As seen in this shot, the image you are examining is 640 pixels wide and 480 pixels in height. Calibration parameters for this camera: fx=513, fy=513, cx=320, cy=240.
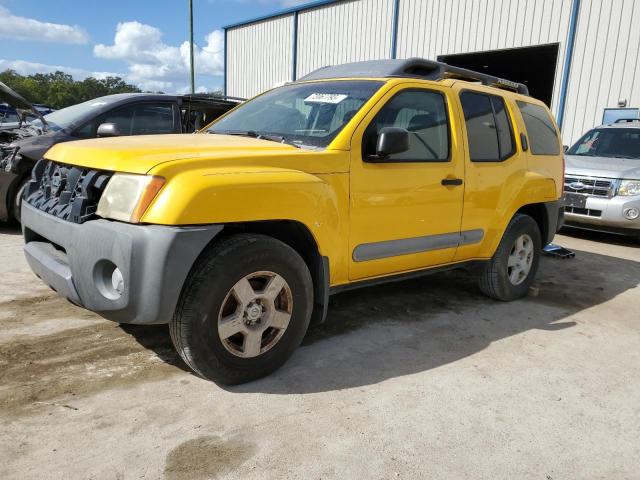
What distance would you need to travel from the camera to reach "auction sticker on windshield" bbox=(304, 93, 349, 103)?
11.4 ft

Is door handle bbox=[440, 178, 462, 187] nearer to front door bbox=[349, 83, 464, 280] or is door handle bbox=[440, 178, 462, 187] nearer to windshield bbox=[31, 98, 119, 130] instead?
front door bbox=[349, 83, 464, 280]

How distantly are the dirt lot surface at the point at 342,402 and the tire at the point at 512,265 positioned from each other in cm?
39

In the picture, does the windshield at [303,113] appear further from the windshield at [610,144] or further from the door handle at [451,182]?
the windshield at [610,144]

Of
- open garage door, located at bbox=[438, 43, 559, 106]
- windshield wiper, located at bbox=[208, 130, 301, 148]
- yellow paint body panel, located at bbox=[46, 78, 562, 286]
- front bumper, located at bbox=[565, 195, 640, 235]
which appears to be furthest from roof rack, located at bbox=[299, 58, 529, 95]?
open garage door, located at bbox=[438, 43, 559, 106]

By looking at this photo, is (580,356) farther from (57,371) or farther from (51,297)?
(51,297)

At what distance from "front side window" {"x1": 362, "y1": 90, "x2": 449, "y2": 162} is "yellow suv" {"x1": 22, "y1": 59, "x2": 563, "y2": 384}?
11mm

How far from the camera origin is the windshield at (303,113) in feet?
10.7

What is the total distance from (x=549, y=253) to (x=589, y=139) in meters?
3.50

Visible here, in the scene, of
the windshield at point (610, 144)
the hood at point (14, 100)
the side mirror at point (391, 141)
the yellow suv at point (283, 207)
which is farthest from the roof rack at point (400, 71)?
the windshield at point (610, 144)

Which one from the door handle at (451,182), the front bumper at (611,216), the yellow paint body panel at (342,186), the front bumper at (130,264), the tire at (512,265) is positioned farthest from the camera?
the front bumper at (611,216)

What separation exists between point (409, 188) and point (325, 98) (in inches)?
33.8

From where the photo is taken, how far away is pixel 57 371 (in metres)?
2.85

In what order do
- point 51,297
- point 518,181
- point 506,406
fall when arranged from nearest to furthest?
point 506,406 → point 51,297 → point 518,181

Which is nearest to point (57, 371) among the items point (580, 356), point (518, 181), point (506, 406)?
point (506, 406)
